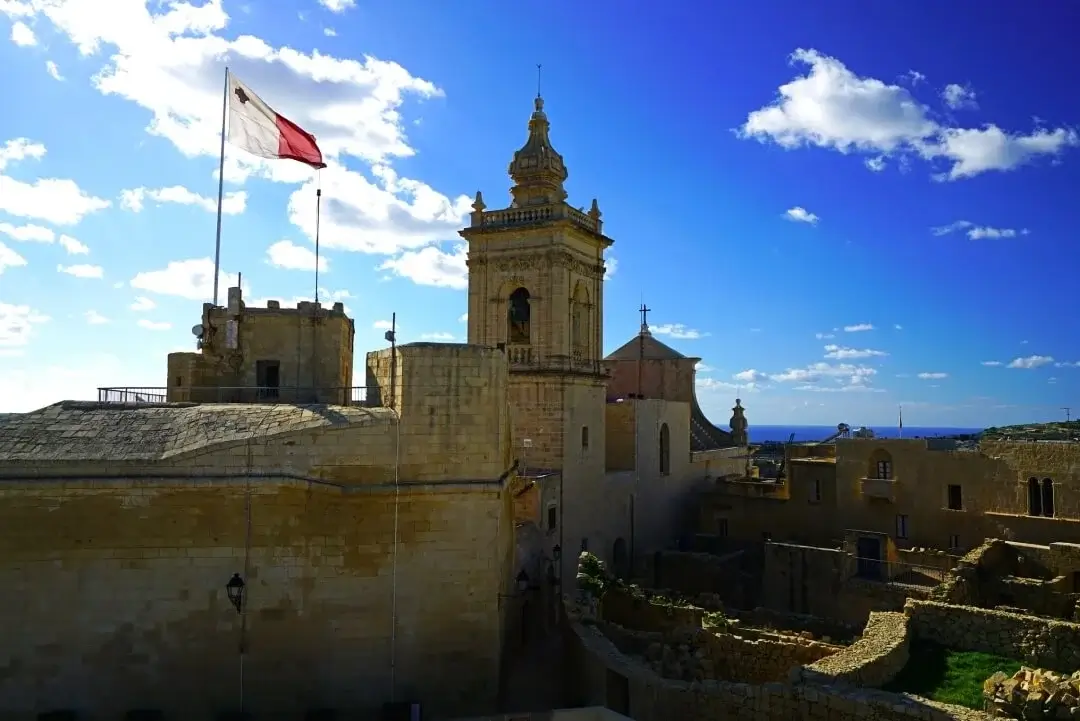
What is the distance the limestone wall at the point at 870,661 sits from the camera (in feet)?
41.9

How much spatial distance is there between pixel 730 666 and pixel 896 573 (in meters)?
9.81

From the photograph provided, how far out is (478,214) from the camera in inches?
1185

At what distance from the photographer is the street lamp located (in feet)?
44.5

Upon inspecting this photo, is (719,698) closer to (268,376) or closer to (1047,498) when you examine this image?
(268,376)

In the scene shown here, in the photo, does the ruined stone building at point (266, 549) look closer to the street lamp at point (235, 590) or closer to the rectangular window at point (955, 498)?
the street lamp at point (235, 590)

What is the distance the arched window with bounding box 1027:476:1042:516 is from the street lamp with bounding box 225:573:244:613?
23.3m

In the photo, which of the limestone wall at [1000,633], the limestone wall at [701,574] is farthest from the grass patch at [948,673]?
the limestone wall at [701,574]

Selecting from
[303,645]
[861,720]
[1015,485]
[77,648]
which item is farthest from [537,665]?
[1015,485]

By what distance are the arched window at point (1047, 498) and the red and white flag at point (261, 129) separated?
76.3ft

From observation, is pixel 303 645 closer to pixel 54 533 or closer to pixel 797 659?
pixel 54 533

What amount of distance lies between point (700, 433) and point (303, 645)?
30158 mm

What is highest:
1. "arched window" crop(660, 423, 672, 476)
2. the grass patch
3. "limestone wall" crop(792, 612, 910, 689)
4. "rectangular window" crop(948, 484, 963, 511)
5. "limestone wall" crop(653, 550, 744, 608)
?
"arched window" crop(660, 423, 672, 476)

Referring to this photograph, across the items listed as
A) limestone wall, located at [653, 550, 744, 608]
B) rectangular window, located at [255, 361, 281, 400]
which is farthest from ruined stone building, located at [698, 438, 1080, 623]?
rectangular window, located at [255, 361, 281, 400]

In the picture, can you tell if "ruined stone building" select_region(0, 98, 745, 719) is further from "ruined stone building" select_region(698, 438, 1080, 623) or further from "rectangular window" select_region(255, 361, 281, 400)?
"ruined stone building" select_region(698, 438, 1080, 623)
